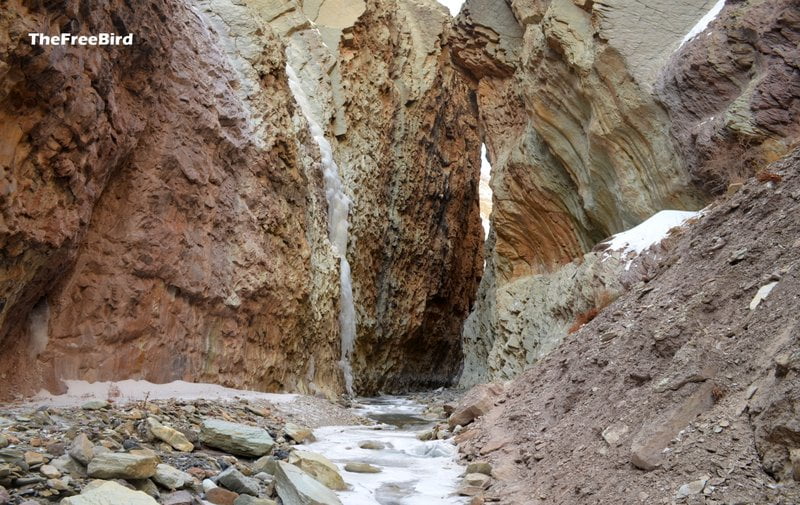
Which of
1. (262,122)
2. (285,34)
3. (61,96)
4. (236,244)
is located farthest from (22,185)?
(285,34)

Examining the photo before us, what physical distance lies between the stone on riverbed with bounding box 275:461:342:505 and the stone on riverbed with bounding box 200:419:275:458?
3.50 ft

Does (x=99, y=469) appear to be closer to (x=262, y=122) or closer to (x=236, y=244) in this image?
(x=236, y=244)

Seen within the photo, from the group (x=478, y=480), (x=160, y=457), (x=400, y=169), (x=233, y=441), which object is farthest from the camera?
(x=400, y=169)

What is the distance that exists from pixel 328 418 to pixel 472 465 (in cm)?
499

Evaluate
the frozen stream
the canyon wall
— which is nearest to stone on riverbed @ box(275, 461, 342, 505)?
the frozen stream

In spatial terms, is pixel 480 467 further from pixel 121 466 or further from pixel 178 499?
pixel 121 466

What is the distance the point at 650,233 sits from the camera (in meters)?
11.3

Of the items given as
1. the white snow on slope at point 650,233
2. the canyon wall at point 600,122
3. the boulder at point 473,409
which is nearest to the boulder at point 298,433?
the boulder at point 473,409

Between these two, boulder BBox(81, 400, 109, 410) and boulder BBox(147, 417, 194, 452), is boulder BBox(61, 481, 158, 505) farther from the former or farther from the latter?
boulder BBox(81, 400, 109, 410)

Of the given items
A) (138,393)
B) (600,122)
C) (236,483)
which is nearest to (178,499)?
(236,483)

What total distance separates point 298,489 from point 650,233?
8.51 metres

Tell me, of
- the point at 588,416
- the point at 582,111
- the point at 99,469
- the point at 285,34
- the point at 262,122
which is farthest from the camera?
the point at 285,34

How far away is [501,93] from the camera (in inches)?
934

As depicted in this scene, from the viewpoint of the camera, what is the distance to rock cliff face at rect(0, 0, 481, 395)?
24.2ft
